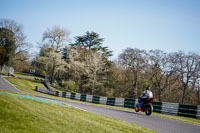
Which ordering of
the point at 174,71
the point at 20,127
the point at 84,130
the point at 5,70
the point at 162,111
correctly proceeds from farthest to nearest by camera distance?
the point at 5,70 → the point at 174,71 → the point at 162,111 → the point at 84,130 → the point at 20,127

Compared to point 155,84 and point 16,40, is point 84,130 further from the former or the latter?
point 16,40

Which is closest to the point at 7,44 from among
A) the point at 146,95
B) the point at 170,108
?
the point at 170,108

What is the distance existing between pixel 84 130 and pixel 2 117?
7.65 feet

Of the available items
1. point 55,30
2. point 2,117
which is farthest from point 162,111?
point 55,30

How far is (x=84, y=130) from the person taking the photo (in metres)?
5.71

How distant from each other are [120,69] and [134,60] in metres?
8.54

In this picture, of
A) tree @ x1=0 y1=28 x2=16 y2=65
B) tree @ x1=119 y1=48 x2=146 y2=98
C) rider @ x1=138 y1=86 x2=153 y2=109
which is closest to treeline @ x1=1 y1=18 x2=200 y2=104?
tree @ x1=119 y1=48 x2=146 y2=98

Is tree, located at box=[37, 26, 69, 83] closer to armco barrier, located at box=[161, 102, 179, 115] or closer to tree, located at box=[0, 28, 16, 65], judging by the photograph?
tree, located at box=[0, 28, 16, 65]

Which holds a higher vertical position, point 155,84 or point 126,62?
point 126,62

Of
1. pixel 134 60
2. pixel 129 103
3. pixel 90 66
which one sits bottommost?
pixel 129 103

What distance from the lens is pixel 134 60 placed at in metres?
42.8

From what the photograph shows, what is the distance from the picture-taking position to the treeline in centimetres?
3775

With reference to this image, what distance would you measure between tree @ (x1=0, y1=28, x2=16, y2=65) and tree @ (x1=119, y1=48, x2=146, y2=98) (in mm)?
29903

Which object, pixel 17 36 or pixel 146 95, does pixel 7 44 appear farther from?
pixel 146 95
